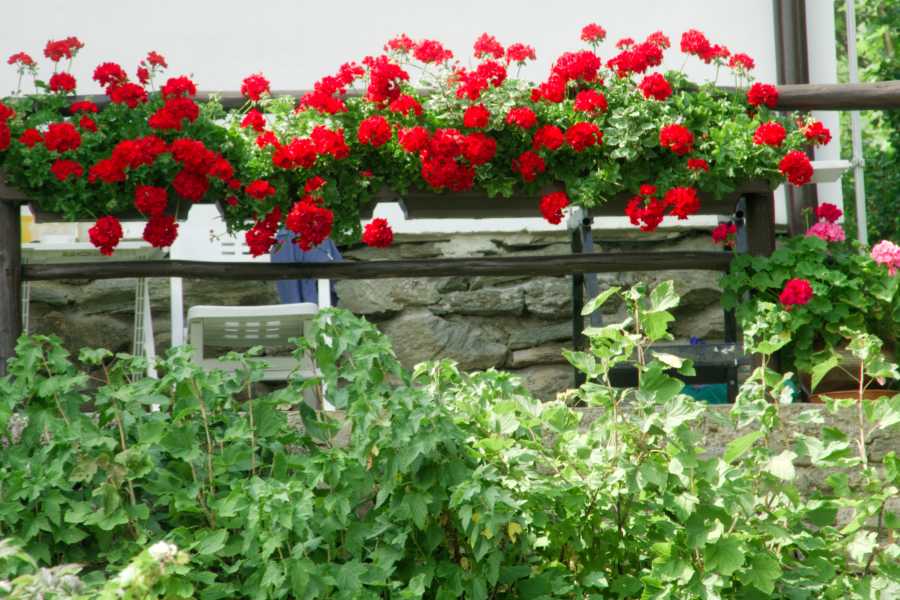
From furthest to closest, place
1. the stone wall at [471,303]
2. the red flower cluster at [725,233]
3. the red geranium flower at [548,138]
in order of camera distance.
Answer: the stone wall at [471,303]
the red flower cluster at [725,233]
the red geranium flower at [548,138]

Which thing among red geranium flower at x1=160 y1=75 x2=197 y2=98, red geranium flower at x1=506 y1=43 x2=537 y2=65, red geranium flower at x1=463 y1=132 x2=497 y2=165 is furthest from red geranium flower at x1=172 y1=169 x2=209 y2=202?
red geranium flower at x1=506 y1=43 x2=537 y2=65

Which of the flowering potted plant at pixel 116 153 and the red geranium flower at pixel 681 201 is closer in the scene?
the flowering potted plant at pixel 116 153

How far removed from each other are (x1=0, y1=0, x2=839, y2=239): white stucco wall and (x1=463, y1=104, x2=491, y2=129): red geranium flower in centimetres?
164

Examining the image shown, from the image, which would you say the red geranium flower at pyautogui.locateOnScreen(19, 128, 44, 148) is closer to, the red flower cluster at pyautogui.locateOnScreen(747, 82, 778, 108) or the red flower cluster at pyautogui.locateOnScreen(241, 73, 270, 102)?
the red flower cluster at pyautogui.locateOnScreen(241, 73, 270, 102)

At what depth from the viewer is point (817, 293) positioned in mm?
3777

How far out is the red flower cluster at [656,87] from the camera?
3.86 m

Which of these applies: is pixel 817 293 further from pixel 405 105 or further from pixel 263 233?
pixel 263 233

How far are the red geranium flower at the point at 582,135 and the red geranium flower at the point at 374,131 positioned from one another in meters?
0.55

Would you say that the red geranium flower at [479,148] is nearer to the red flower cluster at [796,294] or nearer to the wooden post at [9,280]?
the red flower cluster at [796,294]

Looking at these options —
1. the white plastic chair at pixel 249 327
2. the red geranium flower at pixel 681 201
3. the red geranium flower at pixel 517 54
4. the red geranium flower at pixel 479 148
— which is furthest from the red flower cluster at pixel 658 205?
the white plastic chair at pixel 249 327

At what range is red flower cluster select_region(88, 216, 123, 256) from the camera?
3625 mm

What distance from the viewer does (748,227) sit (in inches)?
158

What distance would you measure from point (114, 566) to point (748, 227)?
2338mm

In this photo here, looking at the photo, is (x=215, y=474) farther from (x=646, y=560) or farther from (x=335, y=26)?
(x=335, y=26)
